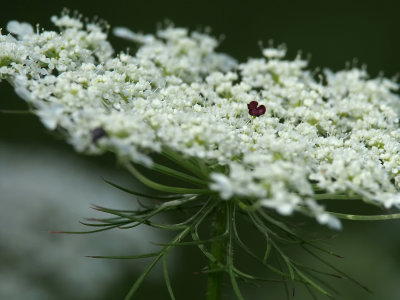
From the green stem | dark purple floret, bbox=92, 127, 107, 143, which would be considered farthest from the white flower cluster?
the green stem

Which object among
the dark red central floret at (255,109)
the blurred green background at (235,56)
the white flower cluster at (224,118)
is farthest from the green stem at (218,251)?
the blurred green background at (235,56)

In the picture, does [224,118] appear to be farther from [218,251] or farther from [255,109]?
[218,251]

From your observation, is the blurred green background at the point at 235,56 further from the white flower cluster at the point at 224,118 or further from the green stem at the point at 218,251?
the white flower cluster at the point at 224,118

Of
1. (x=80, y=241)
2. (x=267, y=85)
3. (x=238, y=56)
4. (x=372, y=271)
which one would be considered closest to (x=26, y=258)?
(x=80, y=241)

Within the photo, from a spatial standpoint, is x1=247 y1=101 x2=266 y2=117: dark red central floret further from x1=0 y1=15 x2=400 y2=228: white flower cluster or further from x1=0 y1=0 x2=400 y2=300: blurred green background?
x1=0 y1=0 x2=400 y2=300: blurred green background

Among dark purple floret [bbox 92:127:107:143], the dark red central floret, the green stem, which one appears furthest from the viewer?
the dark red central floret

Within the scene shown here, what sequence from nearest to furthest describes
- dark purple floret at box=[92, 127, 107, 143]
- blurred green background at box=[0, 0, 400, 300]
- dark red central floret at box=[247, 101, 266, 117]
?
dark purple floret at box=[92, 127, 107, 143] → dark red central floret at box=[247, 101, 266, 117] → blurred green background at box=[0, 0, 400, 300]

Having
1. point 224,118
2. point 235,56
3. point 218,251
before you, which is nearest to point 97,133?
point 224,118
